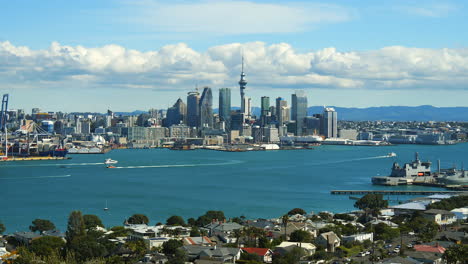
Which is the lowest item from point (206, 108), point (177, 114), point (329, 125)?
point (329, 125)

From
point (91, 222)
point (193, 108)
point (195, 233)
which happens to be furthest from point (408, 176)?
point (193, 108)

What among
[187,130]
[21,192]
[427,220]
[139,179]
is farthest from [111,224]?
[187,130]

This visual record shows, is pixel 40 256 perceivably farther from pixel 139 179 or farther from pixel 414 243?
pixel 139 179

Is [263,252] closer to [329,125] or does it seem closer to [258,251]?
[258,251]

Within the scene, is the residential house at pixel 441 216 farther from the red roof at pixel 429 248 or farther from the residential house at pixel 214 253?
the residential house at pixel 214 253

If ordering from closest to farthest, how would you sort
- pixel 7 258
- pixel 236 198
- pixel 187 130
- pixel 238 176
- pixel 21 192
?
1. pixel 7 258
2. pixel 236 198
3. pixel 21 192
4. pixel 238 176
5. pixel 187 130

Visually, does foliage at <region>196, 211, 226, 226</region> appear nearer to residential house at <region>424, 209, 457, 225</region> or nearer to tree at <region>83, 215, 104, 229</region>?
tree at <region>83, 215, 104, 229</region>

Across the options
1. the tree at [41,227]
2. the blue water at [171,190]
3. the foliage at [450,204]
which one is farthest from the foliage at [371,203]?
the tree at [41,227]

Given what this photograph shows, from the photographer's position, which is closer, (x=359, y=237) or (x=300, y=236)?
(x=300, y=236)
